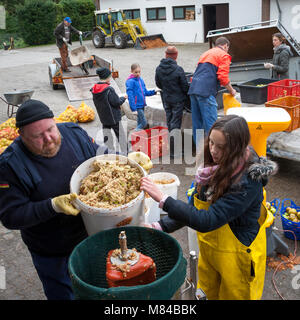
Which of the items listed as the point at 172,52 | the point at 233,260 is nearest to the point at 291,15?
the point at 172,52

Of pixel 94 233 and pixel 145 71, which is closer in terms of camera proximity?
pixel 94 233

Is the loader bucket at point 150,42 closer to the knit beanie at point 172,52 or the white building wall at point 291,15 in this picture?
the white building wall at point 291,15

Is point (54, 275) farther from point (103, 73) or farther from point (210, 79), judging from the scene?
point (103, 73)

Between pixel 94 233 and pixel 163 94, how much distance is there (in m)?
4.84

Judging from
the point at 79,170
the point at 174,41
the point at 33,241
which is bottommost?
the point at 33,241

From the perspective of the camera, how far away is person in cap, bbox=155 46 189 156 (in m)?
6.41

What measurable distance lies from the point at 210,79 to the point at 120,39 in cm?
1801

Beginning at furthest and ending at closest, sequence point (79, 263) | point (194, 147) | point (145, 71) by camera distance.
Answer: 1. point (145, 71)
2. point (194, 147)
3. point (79, 263)

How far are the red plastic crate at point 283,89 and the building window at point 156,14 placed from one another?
809 inches

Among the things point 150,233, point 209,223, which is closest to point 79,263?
point 150,233

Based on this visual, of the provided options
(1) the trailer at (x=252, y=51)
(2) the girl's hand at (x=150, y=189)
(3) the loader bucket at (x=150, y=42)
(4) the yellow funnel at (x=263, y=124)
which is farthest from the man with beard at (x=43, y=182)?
(3) the loader bucket at (x=150, y=42)
